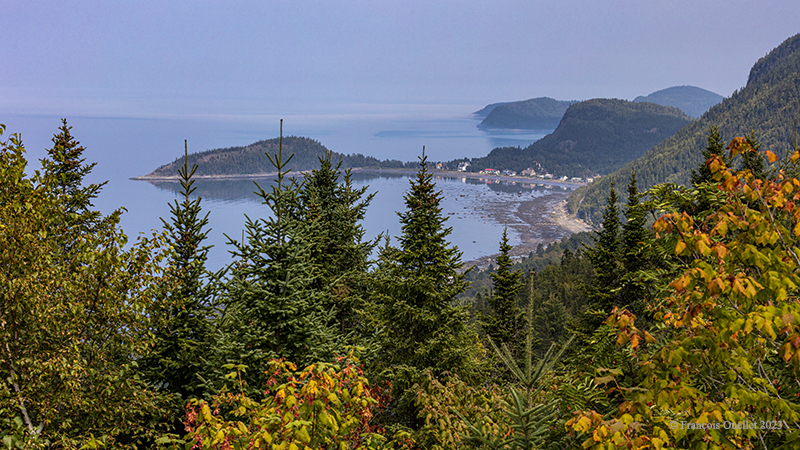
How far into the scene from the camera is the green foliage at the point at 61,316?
6367mm

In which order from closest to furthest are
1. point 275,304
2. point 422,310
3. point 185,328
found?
1. point 275,304
2. point 185,328
3. point 422,310

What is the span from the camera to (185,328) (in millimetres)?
11930

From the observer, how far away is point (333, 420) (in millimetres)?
4391

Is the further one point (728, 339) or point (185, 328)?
point (185, 328)

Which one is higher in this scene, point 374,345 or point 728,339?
point 728,339

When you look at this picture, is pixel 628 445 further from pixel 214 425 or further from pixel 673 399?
pixel 214 425

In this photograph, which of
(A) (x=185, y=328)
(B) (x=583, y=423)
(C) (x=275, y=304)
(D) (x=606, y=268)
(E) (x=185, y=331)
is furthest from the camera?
(D) (x=606, y=268)

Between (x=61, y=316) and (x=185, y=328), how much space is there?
5174mm

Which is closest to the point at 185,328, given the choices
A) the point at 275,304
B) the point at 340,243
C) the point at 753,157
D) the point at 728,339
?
the point at 275,304

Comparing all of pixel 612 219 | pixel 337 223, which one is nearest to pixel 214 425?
pixel 337 223

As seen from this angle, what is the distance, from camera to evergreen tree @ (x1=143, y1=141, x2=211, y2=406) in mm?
11656

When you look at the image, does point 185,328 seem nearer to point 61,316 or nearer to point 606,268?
point 61,316

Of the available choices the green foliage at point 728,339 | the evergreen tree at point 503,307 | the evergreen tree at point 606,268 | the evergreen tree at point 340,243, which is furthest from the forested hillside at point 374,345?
the evergreen tree at point 503,307

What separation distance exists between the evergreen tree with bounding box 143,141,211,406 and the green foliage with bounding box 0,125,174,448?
3387mm
